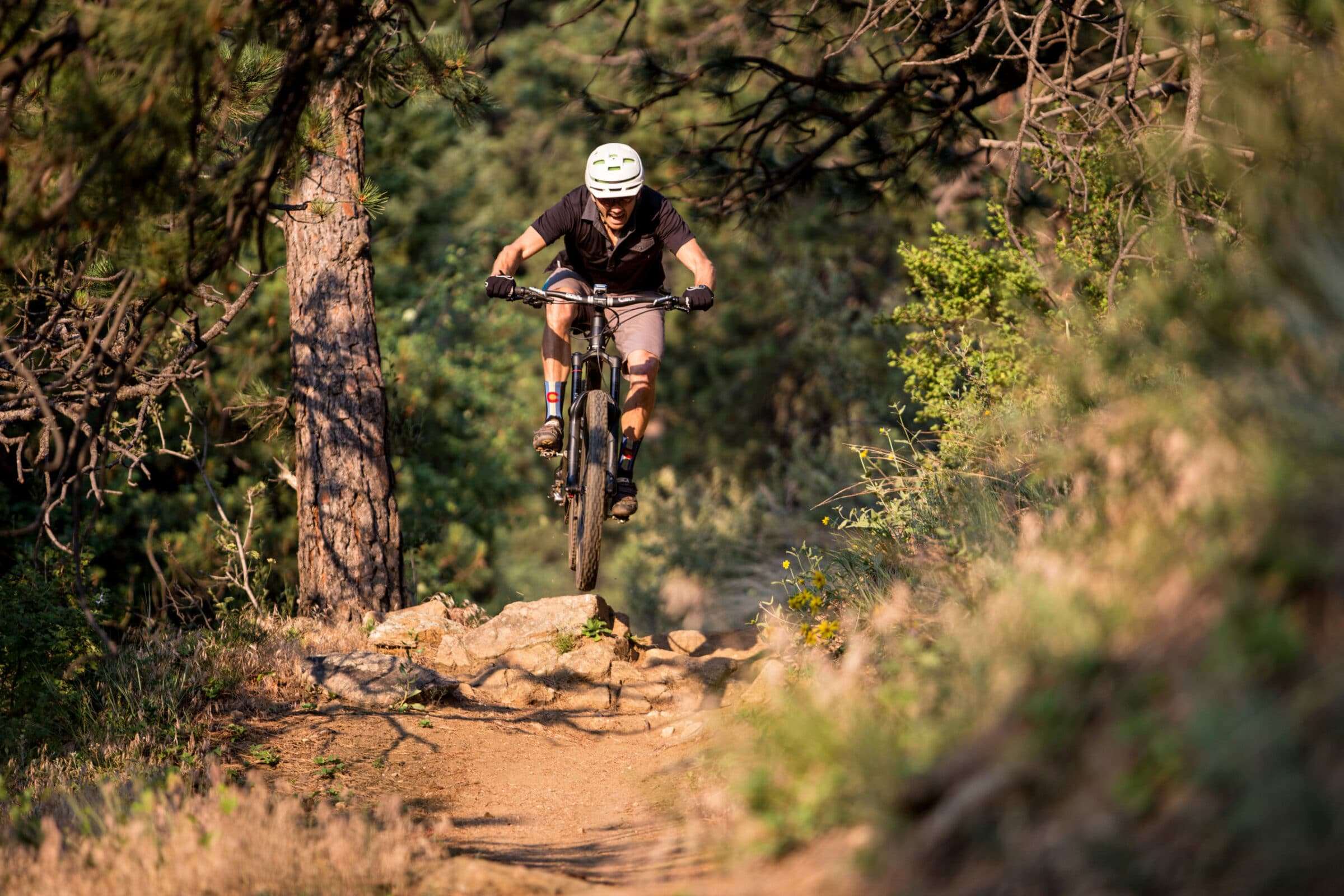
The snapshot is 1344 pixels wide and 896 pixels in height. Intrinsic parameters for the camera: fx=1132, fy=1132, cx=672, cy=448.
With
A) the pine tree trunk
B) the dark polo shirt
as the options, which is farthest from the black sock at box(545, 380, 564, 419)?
the pine tree trunk

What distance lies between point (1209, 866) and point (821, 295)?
15.6 meters

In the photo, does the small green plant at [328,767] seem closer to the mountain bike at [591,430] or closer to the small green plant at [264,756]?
the small green plant at [264,756]

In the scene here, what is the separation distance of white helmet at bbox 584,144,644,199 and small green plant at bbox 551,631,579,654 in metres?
2.77

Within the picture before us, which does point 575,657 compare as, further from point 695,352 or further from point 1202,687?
point 695,352

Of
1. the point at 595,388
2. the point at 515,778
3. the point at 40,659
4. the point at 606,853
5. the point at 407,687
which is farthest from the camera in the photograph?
the point at 595,388

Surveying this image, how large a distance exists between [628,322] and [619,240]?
502 millimetres

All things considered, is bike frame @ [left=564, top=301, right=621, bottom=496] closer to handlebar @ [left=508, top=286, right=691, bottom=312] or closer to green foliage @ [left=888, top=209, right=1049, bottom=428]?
handlebar @ [left=508, top=286, right=691, bottom=312]

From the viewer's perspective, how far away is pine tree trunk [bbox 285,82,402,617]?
794cm

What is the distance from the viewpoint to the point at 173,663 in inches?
239

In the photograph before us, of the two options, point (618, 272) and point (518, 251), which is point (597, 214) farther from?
point (518, 251)

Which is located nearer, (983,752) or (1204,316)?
(983,752)

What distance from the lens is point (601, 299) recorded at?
254 inches

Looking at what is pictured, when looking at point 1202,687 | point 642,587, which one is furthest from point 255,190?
point 642,587

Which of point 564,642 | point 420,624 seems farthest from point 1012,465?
point 420,624
